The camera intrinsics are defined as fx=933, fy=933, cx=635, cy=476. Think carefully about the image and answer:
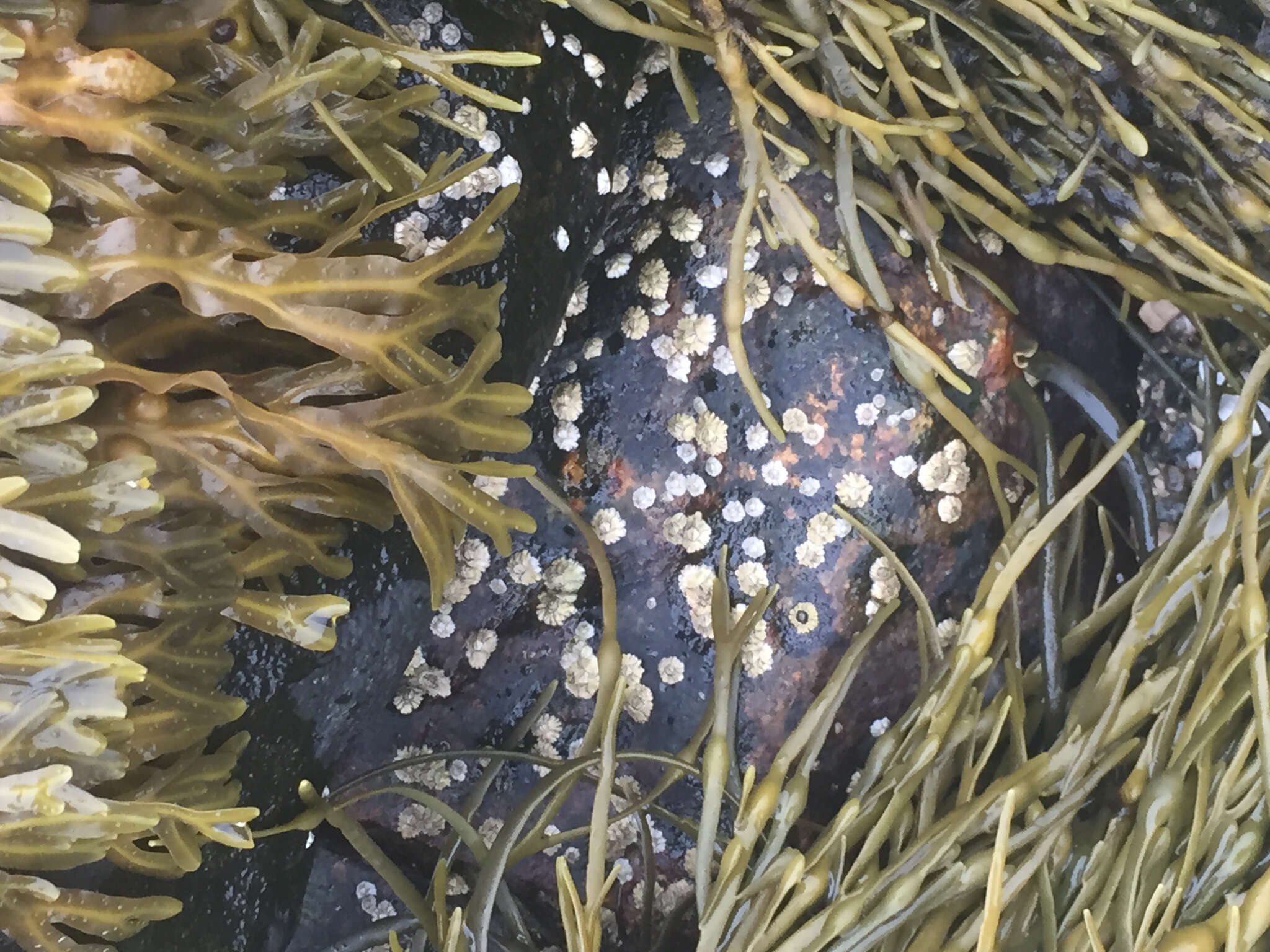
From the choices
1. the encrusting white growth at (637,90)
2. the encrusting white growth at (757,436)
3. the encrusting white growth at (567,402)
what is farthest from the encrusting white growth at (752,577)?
the encrusting white growth at (637,90)

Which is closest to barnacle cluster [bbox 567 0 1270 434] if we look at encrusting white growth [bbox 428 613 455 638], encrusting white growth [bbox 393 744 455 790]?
encrusting white growth [bbox 428 613 455 638]

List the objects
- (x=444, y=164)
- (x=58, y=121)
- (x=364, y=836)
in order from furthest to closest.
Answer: (x=364, y=836) → (x=444, y=164) → (x=58, y=121)

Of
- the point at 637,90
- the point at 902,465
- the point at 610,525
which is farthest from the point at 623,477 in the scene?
the point at 637,90

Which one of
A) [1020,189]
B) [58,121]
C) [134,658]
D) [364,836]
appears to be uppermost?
[1020,189]

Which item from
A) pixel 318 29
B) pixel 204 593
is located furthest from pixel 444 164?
pixel 204 593

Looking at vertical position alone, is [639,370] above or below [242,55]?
below

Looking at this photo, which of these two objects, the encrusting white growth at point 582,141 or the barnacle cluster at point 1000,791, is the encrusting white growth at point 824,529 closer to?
the barnacle cluster at point 1000,791

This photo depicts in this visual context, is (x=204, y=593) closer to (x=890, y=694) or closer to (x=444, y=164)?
(x=444, y=164)
